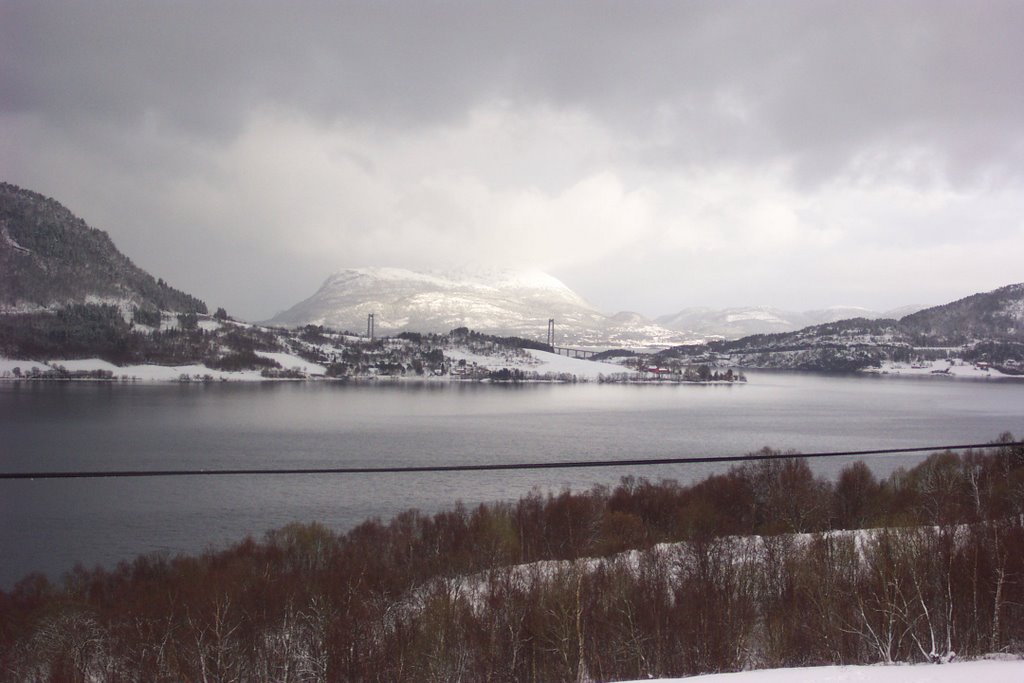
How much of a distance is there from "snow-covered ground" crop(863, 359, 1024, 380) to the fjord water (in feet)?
135

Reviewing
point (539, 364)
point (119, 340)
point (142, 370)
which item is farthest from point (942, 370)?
point (119, 340)

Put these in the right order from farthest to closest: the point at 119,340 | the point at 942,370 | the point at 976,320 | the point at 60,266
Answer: the point at 976,320 → the point at 60,266 → the point at 942,370 → the point at 119,340

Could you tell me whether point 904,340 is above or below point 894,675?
above

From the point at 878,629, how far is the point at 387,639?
655 centimetres

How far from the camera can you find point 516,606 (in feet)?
35.0

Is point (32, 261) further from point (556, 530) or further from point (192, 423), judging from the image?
point (556, 530)

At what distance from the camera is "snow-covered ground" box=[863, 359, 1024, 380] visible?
340 ft

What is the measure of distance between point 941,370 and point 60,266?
459 feet

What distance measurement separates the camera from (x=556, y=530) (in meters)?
18.4

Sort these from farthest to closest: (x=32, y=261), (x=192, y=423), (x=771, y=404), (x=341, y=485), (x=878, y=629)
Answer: (x=32, y=261)
(x=771, y=404)
(x=192, y=423)
(x=341, y=485)
(x=878, y=629)

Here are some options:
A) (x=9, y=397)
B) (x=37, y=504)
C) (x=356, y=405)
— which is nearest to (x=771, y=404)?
(x=356, y=405)

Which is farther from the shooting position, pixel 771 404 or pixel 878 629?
pixel 771 404

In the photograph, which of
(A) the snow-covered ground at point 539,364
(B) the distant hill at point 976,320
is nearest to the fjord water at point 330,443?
(A) the snow-covered ground at point 539,364

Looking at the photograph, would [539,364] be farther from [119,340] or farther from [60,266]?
[60,266]
